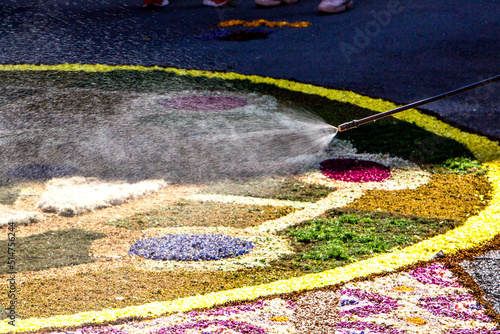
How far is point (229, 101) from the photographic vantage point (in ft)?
28.9

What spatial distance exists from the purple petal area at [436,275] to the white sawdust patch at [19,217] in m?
3.21

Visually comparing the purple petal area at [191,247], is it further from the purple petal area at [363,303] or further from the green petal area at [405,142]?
the green petal area at [405,142]

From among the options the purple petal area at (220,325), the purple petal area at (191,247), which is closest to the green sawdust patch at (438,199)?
the purple petal area at (191,247)

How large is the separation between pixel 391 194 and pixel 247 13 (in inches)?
380

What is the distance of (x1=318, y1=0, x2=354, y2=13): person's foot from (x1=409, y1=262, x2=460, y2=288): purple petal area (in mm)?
10258

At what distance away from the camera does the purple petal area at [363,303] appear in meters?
3.78

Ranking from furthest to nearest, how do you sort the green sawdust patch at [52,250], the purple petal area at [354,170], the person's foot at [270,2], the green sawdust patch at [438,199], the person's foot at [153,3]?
the person's foot at [153,3]
the person's foot at [270,2]
the purple petal area at [354,170]
the green sawdust patch at [438,199]
the green sawdust patch at [52,250]

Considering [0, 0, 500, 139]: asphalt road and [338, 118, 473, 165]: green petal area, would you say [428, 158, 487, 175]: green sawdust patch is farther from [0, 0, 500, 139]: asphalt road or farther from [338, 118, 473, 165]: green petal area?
[0, 0, 500, 139]: asphalt road

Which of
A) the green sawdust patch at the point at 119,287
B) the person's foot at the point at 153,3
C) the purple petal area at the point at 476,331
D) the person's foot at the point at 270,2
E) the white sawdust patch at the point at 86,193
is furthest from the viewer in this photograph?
the person's foot at the point at 153,3

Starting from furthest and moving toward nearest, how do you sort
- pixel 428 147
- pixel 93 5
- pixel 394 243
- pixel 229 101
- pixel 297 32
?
1. pixel 93 5
2. pixel 297 32
3. pixel 229 101
4. pixel 428 147
5. pixel 394 243

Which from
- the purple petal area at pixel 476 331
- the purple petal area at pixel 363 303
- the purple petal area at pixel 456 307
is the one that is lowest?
the purple petal area at pixel 363 303

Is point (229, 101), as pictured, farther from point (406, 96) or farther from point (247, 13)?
point (247, 13)

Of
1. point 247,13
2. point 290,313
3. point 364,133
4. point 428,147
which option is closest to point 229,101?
point 364,133

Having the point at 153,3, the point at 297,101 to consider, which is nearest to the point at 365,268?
the point at 297,101
